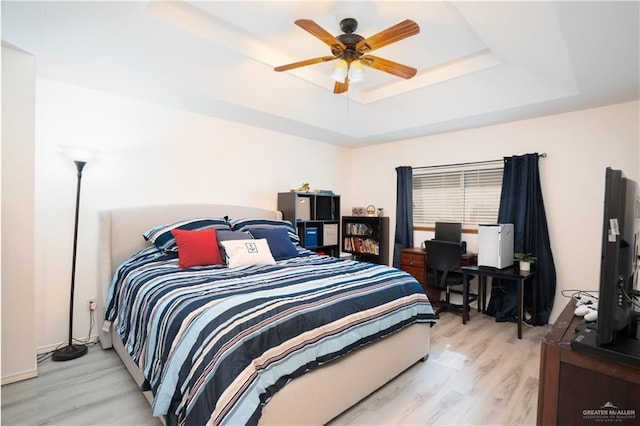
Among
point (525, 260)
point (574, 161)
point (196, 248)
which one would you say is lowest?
point (525, 260)

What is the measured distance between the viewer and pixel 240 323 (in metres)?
1.48

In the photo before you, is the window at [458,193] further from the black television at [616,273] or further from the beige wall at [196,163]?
the black television at [616,273]

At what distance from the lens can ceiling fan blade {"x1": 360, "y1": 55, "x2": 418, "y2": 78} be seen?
224 cm

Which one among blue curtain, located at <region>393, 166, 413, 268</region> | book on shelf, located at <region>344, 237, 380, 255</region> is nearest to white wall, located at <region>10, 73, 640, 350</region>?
blue curtain, located at <region>393, 166, 413, 268</region>

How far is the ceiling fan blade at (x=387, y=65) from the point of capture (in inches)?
88.3

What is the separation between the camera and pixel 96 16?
204cm

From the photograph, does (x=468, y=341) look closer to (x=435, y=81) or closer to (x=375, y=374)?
(x=375, y=374)

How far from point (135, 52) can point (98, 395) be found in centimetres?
244

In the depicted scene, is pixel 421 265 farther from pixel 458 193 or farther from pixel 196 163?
pixel 196 163

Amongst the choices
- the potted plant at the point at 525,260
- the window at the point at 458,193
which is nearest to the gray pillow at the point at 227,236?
the window at the point at 458,193

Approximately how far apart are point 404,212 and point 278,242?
2108 millimetres

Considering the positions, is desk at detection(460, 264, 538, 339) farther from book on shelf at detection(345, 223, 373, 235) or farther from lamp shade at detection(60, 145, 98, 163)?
lamp shade at detection(60, 145, 98, 163)

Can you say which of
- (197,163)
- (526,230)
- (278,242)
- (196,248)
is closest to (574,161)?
(526,230)

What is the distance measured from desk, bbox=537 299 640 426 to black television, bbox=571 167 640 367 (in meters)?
0.05
